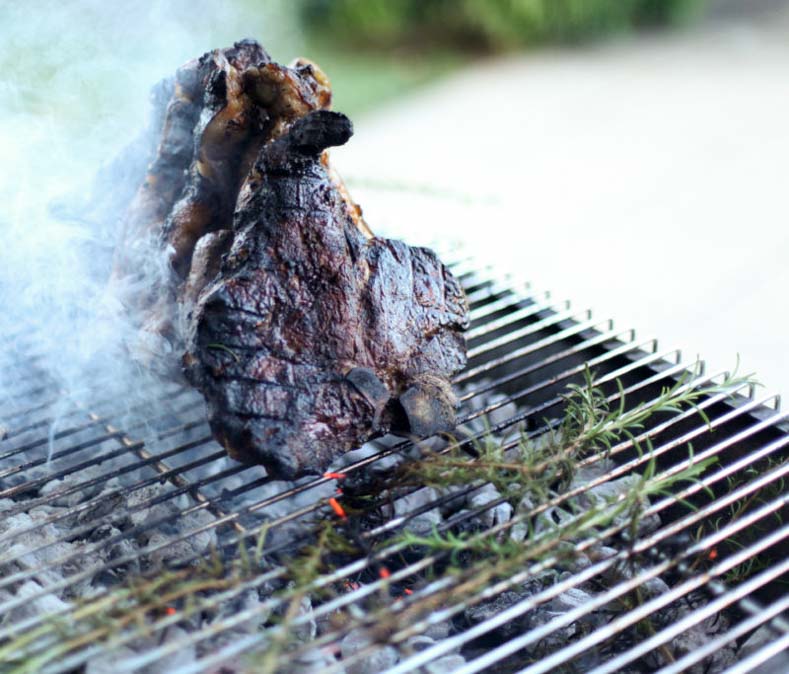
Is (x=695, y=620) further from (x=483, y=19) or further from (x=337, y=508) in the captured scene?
(x=483, y=19)

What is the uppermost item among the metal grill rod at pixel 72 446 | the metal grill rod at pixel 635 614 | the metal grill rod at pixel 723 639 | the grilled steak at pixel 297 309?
the grilled steak at pixel 297 309

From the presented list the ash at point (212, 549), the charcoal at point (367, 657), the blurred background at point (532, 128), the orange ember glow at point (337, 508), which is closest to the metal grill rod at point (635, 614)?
the ash at point (212, 549)

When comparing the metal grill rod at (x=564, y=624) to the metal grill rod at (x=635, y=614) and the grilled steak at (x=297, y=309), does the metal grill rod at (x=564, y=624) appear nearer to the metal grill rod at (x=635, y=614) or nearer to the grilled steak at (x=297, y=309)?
the metal grill rod at (x=635, y=614)

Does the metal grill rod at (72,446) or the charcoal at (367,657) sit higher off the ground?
the metal grill rod at (72,446)

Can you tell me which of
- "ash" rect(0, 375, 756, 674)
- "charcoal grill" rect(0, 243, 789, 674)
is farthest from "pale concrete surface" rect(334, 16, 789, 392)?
"ash" rect(0, 375, 756, 674)

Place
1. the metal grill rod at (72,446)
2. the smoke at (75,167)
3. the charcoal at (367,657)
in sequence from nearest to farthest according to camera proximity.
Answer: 1. the charcoal at (367,657)
2. the metal grill rod at (72,446)
3. the smoke at (75,167)

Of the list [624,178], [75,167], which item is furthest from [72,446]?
[624,178]

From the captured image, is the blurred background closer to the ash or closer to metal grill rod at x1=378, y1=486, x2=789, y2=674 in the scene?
the ash
